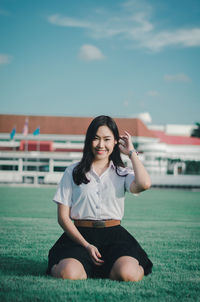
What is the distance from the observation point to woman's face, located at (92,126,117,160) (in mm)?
3326

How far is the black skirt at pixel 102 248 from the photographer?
3.24 meters

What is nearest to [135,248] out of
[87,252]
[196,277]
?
[87,252]

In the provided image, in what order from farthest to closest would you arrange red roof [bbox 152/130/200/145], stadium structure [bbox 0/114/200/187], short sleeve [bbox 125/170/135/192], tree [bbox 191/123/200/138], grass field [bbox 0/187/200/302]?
tree [bbox 191/123/200/138], red roof [bbox 152/130/200/145], stadium structure [bbox 0/114/200/187], short sleeve [bbox 125/170/135/192], grass field [bbox 0/187/200/302]

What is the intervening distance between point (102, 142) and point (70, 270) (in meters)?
0.96

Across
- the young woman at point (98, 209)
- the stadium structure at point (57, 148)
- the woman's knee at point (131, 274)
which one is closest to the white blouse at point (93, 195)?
the young woman at point (98, 209)

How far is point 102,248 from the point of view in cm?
335

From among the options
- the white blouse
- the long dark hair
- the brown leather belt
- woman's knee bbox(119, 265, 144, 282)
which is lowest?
woman's knee bbox(119, 265, 144, 282)

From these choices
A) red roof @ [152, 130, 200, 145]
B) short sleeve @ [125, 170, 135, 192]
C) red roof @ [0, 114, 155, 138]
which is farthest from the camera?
red roof @ [152, 130, 200, 145]

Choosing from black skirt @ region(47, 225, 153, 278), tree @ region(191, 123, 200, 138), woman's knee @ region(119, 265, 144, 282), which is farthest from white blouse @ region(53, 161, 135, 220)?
tree @ region(191, 123, 200, 138)

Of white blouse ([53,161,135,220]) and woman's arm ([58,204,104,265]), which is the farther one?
white blouse ([53,161,135,220])

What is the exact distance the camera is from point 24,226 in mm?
7812

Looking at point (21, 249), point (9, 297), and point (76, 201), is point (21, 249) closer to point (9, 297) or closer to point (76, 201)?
point (76, 201)

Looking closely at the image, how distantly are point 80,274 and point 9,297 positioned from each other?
0.63 meters

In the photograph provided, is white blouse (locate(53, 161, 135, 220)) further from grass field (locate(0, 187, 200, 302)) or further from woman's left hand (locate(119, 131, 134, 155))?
grass field (locate(0, 187, 200, 302))
